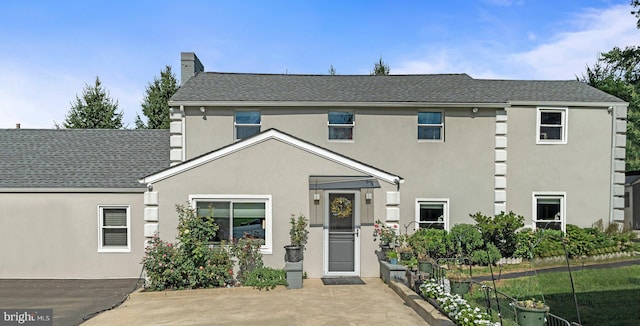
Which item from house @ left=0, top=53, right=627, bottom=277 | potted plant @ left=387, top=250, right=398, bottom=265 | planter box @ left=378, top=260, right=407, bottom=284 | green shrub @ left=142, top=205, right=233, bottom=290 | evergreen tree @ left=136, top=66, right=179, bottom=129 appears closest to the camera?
green shrub @ left=142, top=205, right=233, bottom=290

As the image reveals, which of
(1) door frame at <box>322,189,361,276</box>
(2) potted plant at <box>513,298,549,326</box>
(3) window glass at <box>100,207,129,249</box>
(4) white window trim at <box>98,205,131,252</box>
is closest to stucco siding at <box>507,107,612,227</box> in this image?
(1) door frame at <box>322,189,361,276</box>

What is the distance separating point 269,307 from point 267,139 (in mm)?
4816

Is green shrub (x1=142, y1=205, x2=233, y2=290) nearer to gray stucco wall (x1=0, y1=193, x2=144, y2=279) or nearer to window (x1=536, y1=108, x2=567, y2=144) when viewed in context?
gray stucco wall (x1=0, y1=193, x2=144, y2=279)

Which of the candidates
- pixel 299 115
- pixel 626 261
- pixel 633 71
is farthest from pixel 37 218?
pixel 633 71

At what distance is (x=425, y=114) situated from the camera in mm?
14711

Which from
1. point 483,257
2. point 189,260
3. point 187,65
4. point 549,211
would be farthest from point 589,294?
point 187,65

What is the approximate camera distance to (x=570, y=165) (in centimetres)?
1491

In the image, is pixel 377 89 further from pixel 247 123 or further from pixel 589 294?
pixel 589 294

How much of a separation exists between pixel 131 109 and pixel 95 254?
22899 mm

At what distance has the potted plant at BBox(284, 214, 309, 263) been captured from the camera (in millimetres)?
10609

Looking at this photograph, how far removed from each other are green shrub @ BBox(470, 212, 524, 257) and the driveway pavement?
38.5ft

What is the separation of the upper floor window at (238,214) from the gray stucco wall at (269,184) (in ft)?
0.69

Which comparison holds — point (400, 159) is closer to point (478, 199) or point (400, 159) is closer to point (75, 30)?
point (478, 199)

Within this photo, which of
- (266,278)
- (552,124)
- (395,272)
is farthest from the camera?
(552,124)
